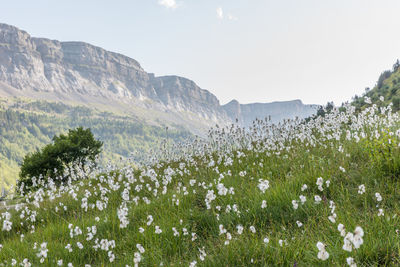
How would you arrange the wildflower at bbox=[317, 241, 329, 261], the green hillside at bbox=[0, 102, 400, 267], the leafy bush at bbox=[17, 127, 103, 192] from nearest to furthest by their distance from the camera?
the wildflower at bbox=[317, 241, 329, 261], the green hillside at bbox=[0, 102, 400, 267], the leafy bush at bbox=[17, 127, 103, 192]

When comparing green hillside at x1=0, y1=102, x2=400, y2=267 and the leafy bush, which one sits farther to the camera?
the leafy bush

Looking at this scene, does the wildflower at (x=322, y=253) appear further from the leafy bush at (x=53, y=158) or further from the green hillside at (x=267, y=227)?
the leafy bush at (x=53, y=158)

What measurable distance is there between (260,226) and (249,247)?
0.93 m

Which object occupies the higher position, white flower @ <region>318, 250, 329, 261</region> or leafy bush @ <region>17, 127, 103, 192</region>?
white flower @ <region>318, 250, 329, 261</region>

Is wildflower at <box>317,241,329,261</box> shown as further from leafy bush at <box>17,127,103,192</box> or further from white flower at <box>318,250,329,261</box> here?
leafy bush at <box>17,127,103,192</box>

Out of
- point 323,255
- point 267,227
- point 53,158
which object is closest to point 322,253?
point 323,255

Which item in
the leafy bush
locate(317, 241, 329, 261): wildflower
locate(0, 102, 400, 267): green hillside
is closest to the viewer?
locate(317, 241, 329, 261): wildflower

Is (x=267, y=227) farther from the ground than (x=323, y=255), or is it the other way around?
(x=323, y=255)

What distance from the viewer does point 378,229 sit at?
2844mm

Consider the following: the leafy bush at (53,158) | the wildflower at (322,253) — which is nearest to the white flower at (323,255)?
the wildflower at (322,253)

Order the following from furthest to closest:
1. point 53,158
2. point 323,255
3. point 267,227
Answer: point 53,158 < point 267,227 < point 323,255

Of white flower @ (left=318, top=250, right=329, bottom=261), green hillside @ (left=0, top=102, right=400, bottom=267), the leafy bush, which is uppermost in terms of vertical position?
white flower @ (left=318, top=250, right=329, bottom=261)

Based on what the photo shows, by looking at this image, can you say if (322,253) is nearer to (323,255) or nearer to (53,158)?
(323,255)

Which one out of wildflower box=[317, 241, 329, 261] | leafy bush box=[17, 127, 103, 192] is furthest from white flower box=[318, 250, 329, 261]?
leafy bush box=[17, 127, 103, 192]
